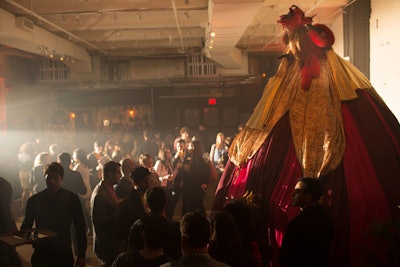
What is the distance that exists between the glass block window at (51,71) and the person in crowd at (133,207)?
501 inches

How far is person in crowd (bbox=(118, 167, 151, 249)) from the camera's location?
4.05 meters

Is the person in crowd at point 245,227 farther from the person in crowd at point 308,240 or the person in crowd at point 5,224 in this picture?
the person in crowd at point 5,224

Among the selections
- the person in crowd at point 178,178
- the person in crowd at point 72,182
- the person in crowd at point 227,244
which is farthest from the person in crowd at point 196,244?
the person in crowd at point 178,178

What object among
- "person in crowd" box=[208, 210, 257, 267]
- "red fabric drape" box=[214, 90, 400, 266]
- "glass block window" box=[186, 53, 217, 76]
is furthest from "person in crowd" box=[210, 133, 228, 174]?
"person in crowd" box=[208, 210, 257, 267]

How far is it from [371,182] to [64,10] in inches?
277

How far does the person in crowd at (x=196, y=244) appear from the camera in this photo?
Result: 8.02ft

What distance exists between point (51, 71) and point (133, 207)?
518 inches

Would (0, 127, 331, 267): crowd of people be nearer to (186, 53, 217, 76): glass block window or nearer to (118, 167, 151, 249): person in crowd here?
(118, 167, 151, 249): person in crowd

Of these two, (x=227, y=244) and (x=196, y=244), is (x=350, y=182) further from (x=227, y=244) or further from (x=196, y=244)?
(x=196, y=244)

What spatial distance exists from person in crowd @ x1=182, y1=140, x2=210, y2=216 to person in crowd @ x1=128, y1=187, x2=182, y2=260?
3879 mm

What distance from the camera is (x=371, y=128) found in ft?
15.0

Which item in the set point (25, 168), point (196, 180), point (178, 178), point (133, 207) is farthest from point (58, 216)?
point (25, 168)

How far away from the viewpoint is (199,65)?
52.3 ft

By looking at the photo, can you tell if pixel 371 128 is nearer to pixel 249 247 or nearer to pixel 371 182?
pixel 371 182
